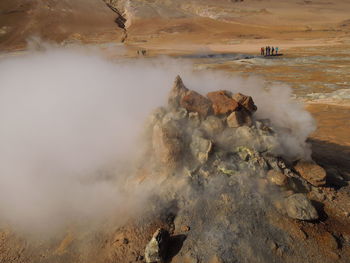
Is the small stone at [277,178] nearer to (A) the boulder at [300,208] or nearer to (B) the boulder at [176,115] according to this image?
(A) the boulder at [300,208]

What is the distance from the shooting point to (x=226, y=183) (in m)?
3.37

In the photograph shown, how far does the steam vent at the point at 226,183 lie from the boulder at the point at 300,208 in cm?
1

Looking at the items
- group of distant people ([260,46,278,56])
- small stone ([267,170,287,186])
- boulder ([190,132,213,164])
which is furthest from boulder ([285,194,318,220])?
group of distant people ([260,46,278,56])

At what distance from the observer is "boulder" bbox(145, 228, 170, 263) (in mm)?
2828

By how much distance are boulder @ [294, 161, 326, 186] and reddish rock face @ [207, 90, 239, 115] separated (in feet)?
3.69

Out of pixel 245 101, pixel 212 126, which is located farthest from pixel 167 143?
pixel 245 101

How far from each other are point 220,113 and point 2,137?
3215 mm

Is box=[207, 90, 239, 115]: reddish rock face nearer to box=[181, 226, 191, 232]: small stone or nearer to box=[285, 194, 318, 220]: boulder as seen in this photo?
box=[285, 194, 318, 220]: boulder

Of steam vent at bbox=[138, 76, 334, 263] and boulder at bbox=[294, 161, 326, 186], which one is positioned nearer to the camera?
steam vent at bbox=[138, 76, 334, 263]

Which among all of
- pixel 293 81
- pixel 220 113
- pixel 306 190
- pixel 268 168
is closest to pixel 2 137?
pixel 220 113

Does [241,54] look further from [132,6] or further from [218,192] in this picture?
[132,6]

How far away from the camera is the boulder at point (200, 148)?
11.5 ft

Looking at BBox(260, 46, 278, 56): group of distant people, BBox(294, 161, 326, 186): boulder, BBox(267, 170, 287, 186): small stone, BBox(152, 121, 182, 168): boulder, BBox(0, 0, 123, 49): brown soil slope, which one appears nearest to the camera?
Result: BBox(267, 170, 287, 186): small stone

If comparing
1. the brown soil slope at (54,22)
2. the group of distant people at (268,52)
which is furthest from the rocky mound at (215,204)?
the brown soil slope at (54,22)
